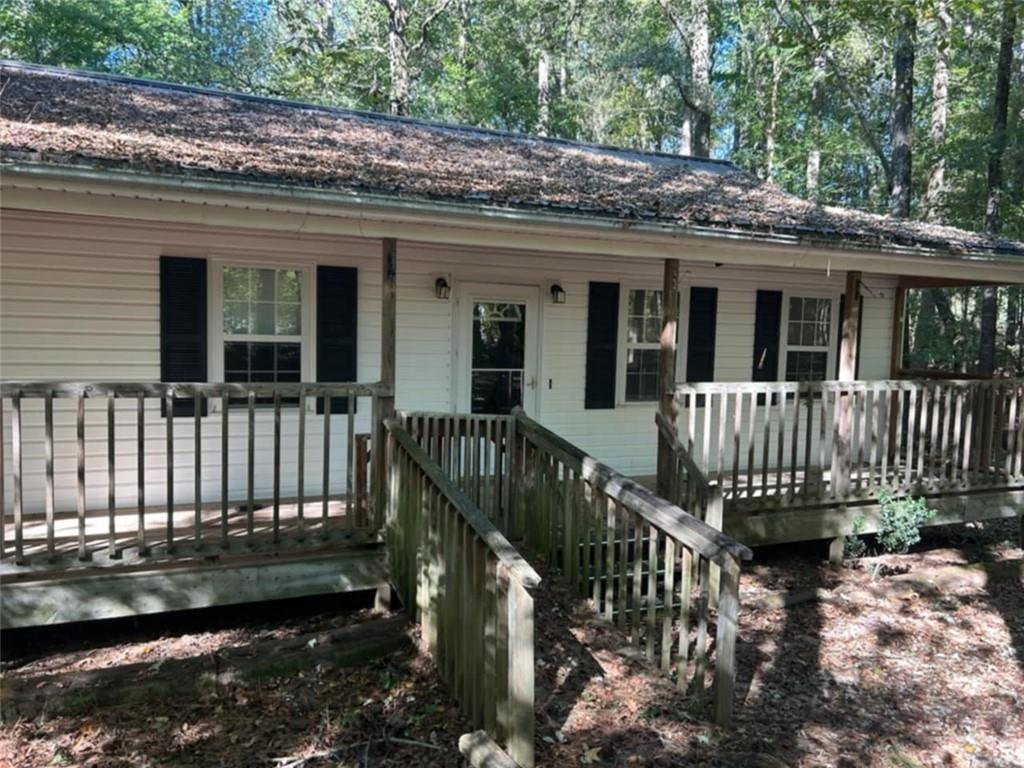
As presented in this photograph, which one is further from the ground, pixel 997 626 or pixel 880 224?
pixel 880 224

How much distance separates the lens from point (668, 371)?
5.85m

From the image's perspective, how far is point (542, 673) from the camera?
3.71 meters

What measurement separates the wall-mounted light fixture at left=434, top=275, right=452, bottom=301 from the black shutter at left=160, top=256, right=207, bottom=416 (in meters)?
2.04

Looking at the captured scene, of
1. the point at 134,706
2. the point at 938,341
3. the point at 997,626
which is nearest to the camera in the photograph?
the point at 134,706

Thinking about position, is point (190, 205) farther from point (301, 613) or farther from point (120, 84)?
point (120, 84)

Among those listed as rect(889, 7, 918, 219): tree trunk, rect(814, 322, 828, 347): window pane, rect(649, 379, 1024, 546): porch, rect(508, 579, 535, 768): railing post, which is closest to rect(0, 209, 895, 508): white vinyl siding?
rect(814, 322, 828, 347): window pane

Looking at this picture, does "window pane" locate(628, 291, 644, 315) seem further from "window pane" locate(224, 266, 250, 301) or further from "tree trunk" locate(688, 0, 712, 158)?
"tree trunk" locate(688, 0, 712, 158)

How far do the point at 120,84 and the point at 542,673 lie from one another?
24.3 feet

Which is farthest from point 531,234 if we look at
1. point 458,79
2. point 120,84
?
point 458,79

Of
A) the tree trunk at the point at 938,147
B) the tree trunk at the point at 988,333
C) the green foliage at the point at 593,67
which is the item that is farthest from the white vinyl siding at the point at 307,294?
the tree trunk at the point at 938,147

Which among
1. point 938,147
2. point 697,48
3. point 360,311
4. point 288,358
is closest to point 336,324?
point 360,311

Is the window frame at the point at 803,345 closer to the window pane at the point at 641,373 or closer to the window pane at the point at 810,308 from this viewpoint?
the window pane at the point at 810,308

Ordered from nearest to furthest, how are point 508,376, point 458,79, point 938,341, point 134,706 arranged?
point 134,706 < point 508,376 < point 938,341 < point 458,79

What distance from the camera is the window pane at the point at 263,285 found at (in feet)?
19.6
